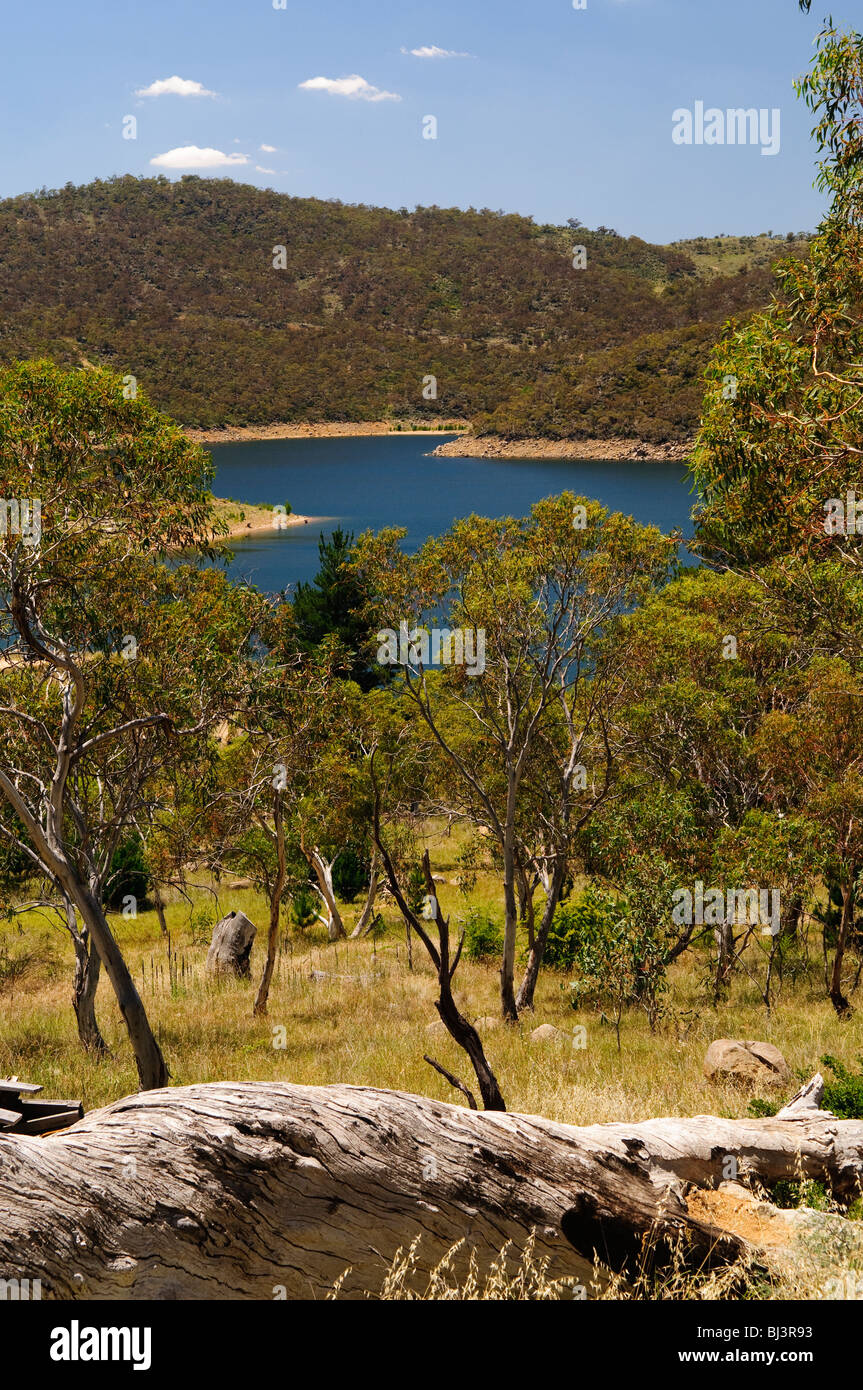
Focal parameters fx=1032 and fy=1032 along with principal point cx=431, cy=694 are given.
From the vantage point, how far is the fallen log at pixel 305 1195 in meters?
5.10

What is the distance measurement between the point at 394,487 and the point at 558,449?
1279 inches

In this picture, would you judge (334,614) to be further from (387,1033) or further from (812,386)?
(812,386)

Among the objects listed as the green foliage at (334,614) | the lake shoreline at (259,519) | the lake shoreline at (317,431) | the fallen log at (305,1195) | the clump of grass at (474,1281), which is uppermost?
the lake shoreline at (317,431)

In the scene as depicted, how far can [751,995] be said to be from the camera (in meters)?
18.8

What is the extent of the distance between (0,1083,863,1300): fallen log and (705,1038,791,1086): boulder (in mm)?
5559

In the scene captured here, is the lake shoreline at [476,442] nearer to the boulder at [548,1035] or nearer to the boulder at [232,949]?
the boulder at [232,949]

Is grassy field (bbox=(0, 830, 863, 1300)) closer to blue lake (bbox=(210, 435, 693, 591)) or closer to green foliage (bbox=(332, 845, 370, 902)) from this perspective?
green foliage (bbox=(332, 845, 370, 902))

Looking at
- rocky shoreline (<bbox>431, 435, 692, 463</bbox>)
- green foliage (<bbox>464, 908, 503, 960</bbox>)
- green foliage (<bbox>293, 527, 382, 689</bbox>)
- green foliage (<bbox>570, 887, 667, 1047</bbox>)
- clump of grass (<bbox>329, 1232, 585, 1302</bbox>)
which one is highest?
rocky shoreline (<bbox>431, 435, 692, 463</bbox>)

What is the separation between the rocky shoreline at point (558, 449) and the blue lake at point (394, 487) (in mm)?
2330

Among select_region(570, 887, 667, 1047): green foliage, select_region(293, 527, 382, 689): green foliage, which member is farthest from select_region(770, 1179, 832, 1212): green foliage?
select_region(293, 527, 382, 689): green foliage

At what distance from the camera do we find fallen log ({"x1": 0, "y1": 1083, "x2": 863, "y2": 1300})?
510 centimetres

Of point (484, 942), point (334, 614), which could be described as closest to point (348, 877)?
point (484, 942)

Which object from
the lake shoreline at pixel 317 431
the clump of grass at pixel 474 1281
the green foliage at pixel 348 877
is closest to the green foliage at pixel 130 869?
the green foliage at pixel 348 877
